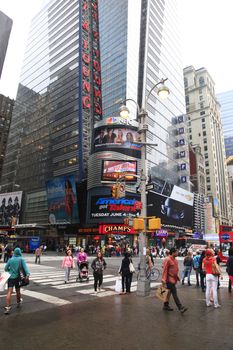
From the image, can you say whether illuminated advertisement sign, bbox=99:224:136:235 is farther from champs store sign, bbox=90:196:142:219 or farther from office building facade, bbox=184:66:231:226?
office building facade, bbox=184:66:231:226

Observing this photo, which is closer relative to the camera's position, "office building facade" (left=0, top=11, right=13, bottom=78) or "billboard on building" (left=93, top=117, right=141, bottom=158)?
"office building facade" (left=0, top=11, right=13, bottom=78)

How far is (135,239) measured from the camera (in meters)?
57.6

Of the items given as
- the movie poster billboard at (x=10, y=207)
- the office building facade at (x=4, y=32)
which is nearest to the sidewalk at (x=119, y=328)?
the office building facade at (x=4, y=32)

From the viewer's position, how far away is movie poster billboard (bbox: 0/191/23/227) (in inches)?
3239

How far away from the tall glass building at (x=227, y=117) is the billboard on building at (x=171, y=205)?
113 meters

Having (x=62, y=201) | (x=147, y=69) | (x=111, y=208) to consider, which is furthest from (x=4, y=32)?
(x=147, y=69)

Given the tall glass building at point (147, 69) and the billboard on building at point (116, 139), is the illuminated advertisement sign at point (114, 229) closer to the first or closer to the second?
the billboard on building at point (116, 139)

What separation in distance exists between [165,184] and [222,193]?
63747 millimetres

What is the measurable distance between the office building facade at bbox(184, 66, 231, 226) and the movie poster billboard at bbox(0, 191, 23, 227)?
77360 mm

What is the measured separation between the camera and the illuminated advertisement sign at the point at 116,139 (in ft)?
194

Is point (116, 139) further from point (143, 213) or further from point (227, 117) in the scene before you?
point (227, 117)

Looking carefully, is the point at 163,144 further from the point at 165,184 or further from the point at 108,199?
the point at 108,199

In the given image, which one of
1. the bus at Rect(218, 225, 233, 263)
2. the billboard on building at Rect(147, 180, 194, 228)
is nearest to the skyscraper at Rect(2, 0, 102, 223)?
the billboard on building at Rect(147, 180, 194, 228)

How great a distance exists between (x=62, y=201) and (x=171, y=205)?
29.2 metres
